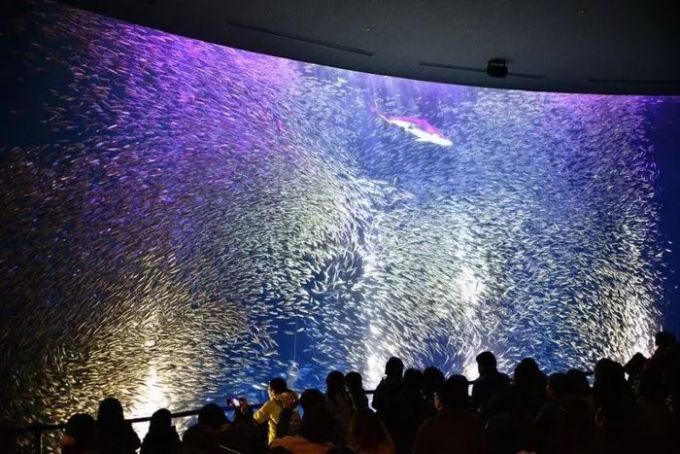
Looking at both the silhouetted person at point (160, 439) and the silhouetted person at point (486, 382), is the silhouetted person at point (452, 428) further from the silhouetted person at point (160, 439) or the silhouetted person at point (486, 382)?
the silhouetted person at point (160, 439)

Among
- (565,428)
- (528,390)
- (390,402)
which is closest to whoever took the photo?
(565,428)

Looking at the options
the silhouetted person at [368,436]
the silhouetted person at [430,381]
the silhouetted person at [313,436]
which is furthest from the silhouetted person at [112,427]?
the silhouetted person at [430,381]

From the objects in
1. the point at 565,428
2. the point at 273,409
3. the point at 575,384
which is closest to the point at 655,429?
the point at 565,428

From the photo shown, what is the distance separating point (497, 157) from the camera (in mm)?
14383

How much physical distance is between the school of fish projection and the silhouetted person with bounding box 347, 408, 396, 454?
5.69 metres

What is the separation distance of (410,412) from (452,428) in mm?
1041

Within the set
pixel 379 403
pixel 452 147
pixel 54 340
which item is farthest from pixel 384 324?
pixel 379 403

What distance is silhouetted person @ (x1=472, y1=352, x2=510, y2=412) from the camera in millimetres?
5055

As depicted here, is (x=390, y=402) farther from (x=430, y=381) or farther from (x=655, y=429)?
(x=655, y=429)

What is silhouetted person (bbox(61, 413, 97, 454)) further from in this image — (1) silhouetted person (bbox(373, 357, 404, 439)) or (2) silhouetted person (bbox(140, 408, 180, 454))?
(1) silhouetted person (bbox(373, 357, 404, 439))

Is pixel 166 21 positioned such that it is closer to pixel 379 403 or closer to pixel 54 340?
pixel 54 340

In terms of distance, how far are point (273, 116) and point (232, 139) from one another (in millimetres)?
1110

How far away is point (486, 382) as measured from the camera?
202 inches

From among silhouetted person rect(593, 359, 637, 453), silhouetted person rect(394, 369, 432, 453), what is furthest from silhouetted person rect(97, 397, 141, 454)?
silhouetted person rect(593, 359, 637, 453)
